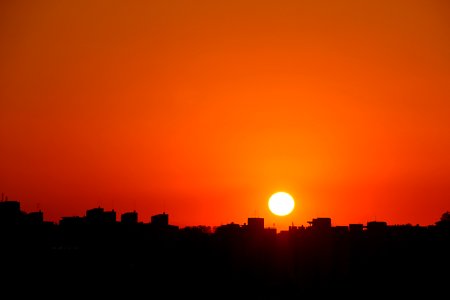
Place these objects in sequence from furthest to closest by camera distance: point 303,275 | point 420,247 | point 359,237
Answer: point 359,237 → point 420,247 → point 303,275

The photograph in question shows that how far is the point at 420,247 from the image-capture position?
94812 mm

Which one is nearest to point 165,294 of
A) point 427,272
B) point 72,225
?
point 427,272

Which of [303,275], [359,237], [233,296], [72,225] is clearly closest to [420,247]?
[359,237]

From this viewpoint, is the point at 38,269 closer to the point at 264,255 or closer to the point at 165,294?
the point at 165,294

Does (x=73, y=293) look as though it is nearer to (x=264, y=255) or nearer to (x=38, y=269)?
(x=38, y=269)

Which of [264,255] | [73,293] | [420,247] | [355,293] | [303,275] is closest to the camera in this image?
[73,293]

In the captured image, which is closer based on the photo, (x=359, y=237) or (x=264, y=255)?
(x=264, y=255)

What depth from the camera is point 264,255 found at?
3492 inches

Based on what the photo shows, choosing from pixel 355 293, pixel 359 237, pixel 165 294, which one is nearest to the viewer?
pixel 165 294

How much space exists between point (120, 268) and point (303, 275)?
22117 mm

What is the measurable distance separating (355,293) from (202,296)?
1729cm

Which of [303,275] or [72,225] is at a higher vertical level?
[72,225]

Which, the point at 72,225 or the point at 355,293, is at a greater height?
the point at 72,225

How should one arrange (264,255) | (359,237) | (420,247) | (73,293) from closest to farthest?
(73,293) < (264,255) < (420,247) < (359,237)
